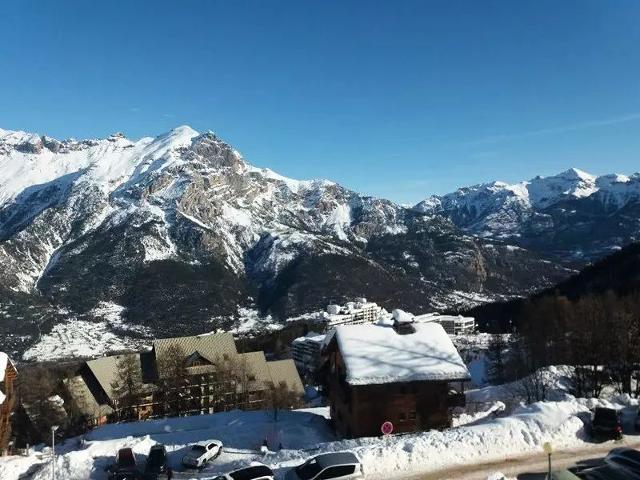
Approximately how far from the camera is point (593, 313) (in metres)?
65.1

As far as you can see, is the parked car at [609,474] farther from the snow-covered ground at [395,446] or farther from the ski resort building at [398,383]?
the ski resort building at [398,383]

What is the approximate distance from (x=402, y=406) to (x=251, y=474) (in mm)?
19580

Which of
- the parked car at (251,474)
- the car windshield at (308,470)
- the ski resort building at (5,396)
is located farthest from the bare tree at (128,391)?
the car windshield at (308,470)

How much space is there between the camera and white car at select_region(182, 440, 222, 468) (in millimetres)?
33375

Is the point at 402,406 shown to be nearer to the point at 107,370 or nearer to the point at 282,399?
the point at 282,399

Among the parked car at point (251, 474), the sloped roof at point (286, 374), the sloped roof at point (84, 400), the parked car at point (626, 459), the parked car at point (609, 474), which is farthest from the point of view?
the sloped roof at point (286, 374)

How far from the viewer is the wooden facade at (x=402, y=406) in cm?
4266

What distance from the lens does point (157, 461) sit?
33250mm

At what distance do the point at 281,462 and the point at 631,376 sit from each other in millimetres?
42243

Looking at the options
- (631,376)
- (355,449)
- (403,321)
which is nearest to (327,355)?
(403,321)

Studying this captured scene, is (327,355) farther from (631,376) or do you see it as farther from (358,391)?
(631,376)

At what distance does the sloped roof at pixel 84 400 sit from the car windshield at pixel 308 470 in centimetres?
6340

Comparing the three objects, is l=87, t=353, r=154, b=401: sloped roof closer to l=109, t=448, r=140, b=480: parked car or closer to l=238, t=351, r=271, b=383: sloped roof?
l=238, t=351, r=271, b=383: sloped roof

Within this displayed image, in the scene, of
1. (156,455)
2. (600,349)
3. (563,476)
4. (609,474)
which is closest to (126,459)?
(156,455)
